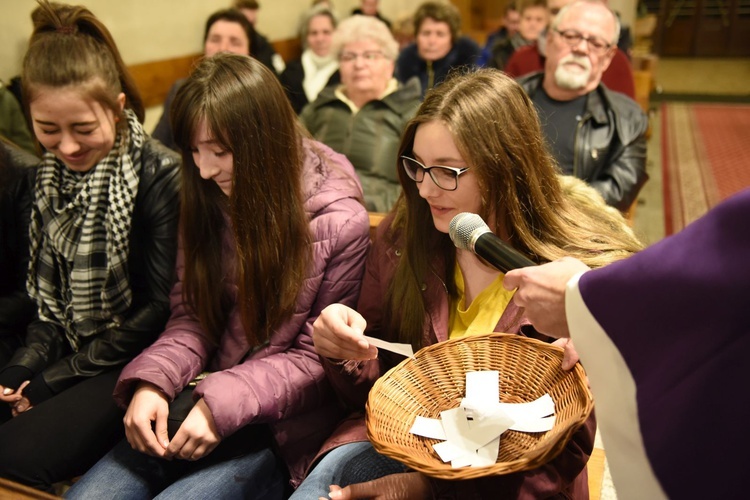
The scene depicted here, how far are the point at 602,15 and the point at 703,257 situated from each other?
2.41 m

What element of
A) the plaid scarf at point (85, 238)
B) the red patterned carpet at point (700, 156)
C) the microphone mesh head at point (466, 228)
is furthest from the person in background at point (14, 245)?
the red patterned carpet at point (700, 156)

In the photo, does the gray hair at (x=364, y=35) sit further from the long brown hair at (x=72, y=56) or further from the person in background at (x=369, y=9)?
the person in background at (x=369, y=9)

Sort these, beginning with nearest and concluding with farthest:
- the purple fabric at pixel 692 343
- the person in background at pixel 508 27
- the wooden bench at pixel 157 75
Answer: the purple fabric at pixel 692 343 → the wooden bench at pixel 157 75 → the person in background at pixel 508 27

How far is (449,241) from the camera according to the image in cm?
168

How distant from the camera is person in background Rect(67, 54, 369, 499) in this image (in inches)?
64.6

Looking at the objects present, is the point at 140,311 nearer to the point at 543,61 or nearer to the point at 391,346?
the point at 391,346

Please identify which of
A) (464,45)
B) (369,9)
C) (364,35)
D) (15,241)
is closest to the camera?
(15,241)

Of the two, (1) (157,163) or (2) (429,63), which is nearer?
(1) (157,163)

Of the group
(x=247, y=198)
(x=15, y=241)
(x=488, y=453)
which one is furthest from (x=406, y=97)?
(x=488, y=453)

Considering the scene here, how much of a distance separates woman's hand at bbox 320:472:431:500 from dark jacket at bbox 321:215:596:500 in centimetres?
4

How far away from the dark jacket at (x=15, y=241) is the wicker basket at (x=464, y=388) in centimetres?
144

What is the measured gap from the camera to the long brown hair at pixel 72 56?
6.06 ft

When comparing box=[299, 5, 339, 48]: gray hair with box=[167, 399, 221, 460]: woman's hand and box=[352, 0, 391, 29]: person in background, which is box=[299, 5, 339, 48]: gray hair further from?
box=[167, 399, 221, 460]: woman's hand

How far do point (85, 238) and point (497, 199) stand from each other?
125 centimetres
